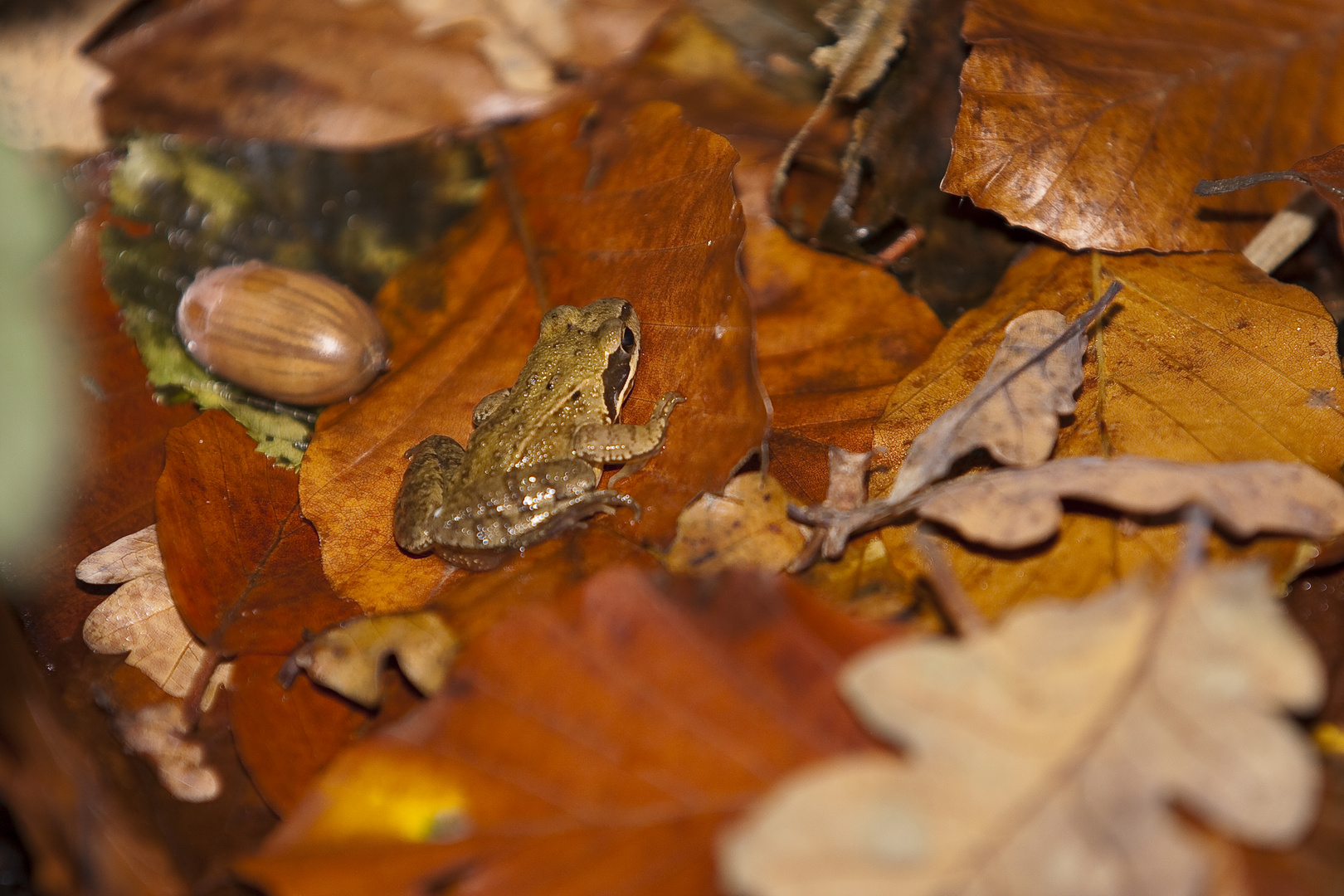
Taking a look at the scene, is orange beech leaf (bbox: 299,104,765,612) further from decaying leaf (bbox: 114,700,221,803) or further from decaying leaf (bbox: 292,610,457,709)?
decaying leaf (bbox: 114,700,221,803)

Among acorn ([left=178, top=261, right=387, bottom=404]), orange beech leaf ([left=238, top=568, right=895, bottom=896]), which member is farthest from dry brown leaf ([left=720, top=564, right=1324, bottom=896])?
acorn ([left=178, top=261, right=387, bottom=404])

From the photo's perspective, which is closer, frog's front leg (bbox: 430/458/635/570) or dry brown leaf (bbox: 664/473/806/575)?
dry brown leaf (bbox: 664/473/806/575)

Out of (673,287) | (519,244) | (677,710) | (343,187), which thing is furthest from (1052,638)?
(343,187)

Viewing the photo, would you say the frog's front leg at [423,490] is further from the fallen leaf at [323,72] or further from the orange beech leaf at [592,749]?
the fallen leaf at [323,72]

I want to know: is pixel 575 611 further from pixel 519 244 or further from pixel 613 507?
pixel 519 244

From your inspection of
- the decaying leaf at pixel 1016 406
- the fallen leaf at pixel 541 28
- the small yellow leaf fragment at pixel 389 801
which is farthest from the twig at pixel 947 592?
the fallen leaf at pixel 541 28

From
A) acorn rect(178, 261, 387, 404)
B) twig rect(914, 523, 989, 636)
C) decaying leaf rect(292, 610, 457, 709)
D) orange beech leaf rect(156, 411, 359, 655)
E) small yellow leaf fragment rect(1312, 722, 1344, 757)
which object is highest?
twig rect(914, 523, 989, 636)

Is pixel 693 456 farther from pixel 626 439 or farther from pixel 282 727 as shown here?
pixel 282 727
